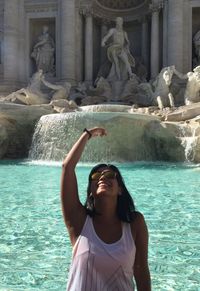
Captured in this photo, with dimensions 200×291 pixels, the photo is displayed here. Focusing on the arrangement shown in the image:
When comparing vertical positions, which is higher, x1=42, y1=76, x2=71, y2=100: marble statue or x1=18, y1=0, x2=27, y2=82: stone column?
x1=18, y1=0, x2=27, y2=82: stone column

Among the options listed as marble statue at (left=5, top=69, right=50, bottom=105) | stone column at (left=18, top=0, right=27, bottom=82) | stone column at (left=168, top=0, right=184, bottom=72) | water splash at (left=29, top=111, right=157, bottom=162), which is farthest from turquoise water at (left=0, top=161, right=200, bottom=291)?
stone column at (left=18, top=0, right=27, bottom=82)

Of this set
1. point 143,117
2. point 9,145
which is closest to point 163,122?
point 143,117

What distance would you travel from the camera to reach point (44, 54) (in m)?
23.2

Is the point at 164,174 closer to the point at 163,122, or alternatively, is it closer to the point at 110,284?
the point at 163,122

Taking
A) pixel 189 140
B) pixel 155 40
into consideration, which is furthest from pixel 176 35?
pixel 189 140

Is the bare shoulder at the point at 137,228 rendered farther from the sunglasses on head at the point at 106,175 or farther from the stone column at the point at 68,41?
the stone column at the point at 68,41

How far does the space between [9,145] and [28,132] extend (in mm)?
1084

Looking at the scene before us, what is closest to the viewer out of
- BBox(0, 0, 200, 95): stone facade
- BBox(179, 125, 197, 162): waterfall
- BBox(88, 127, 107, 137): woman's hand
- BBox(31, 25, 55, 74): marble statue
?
BBox(88, 127, 107, 137): woman's hand

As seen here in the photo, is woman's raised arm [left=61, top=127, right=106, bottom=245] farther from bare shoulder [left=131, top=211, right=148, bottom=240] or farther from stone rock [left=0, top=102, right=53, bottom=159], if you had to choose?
stone rock [left=0, top=102, right=53, bottom=159]

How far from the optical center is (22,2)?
76.3ft

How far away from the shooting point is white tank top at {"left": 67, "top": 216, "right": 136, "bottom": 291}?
188 centimetres

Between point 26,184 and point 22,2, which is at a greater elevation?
point 22,2

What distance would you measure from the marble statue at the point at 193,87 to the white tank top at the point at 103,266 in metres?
15.5

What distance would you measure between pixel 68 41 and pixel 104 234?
69.5ft
